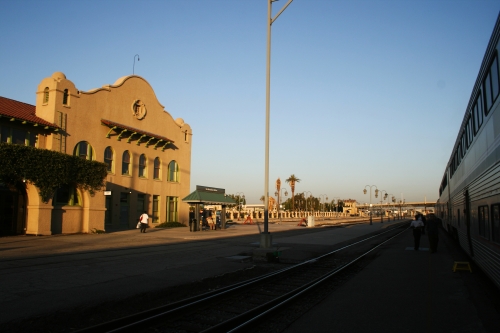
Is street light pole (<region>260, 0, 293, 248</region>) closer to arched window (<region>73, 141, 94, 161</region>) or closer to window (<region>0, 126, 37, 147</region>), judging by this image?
window (<region>0, 126, 37, 147</region>)

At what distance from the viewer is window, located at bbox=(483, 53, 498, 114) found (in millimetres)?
8711

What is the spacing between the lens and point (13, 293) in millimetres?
9281

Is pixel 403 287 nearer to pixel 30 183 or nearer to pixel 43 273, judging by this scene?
pixel 43 273

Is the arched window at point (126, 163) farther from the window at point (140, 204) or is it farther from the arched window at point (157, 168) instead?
the arched window at point (157, 168)

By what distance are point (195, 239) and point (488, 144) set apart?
18228mm

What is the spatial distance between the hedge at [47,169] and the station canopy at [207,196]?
22.9ft

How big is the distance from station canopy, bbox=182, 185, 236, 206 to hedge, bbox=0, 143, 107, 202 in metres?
6.97

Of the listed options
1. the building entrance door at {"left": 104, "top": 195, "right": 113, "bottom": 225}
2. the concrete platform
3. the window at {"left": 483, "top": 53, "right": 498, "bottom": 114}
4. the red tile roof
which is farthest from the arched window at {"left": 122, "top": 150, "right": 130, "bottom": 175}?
the window at {"left": 483, "top": 53, "right": 498, "bottom": 114}

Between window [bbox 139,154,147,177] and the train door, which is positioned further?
window [bbox 139,154,147,177]

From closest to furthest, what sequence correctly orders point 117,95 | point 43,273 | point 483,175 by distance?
1. point 483,175
2. point 43,273
3. point 117,95

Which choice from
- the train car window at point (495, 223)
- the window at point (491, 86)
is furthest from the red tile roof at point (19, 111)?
the train car window at point (495, 223)

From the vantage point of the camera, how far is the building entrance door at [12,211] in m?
24.0

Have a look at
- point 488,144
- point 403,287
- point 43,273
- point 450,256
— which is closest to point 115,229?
point 43,273

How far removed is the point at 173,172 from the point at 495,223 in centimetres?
3269
